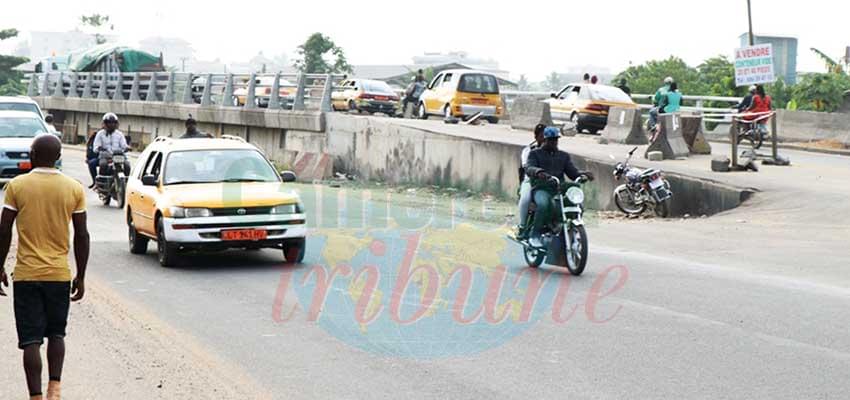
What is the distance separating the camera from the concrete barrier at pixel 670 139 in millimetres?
27141

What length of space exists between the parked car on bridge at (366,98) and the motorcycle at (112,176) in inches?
765

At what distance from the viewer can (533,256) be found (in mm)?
14656

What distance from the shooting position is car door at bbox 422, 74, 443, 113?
41.2m

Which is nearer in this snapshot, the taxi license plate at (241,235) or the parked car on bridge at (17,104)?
the taxi license plate at (241,235)

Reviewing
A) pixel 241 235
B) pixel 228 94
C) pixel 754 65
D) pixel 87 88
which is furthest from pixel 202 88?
pixel 241 235

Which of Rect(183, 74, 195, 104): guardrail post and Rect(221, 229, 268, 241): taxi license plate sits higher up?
Rect(183, 74, 195, 104): guardrail post

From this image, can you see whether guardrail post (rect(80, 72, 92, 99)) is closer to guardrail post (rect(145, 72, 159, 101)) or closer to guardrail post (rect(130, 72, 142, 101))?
guardrail post (rect(130, 72, 142, 101))

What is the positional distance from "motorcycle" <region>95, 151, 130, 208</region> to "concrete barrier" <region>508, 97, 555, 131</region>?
15058 millimetres

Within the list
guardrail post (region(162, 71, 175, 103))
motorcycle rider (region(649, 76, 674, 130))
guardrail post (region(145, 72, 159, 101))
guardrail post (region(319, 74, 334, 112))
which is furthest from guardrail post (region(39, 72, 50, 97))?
motorcycle rider (region(649, 76, 674, 130))

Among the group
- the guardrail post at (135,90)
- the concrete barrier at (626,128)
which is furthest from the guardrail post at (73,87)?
the concrete barrier at (626,128)

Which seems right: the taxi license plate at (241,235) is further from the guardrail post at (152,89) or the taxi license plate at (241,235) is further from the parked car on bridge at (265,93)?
the guardrail post at (152,89)

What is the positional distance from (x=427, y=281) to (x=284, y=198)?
2533 mm

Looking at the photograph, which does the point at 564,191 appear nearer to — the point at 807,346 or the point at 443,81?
the point at 807,346

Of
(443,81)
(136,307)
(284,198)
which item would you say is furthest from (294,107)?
(136,307)
